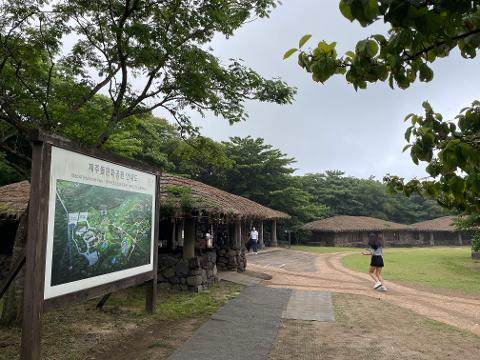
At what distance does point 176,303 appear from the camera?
29.3ft

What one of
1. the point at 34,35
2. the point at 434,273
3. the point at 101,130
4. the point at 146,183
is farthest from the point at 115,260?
the point at 434,273

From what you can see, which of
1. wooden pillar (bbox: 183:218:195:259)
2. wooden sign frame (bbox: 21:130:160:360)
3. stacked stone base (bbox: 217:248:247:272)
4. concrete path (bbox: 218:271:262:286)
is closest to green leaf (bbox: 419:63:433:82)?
wooden sign frame (bbox: 21:130:160:360)

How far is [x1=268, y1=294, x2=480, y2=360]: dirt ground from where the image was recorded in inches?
222

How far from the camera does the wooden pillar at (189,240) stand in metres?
10.8

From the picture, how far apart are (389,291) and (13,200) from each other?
1170cm

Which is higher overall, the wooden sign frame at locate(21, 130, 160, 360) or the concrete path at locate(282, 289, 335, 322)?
the wooden sign frame at locate(21, 130, 160, 360)

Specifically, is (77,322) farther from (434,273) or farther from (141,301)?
(434,273)

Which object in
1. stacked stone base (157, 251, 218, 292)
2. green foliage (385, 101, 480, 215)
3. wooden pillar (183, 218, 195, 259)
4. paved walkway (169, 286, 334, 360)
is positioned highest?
green foliage (385, 101, 480, 215)

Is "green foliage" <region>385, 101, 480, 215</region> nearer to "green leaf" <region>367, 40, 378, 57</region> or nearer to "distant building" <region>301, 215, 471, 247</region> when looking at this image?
"green leaf" <region>367, 40, 378, 57</region>

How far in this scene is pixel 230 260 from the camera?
46.8 ft

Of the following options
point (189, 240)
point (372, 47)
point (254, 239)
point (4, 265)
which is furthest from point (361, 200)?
point (372, 47)

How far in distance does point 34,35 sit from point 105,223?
4.81 m

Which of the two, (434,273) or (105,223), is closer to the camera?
(105,223)

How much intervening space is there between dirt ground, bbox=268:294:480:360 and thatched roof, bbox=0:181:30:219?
7.57 metres
